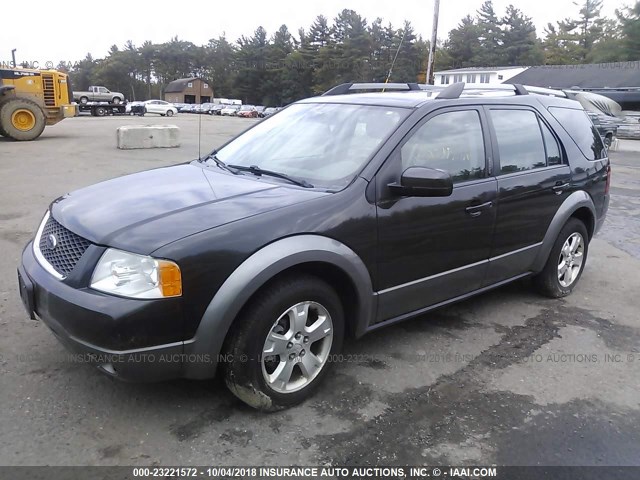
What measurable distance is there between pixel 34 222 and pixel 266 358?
5.33 m

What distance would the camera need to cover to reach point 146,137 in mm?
16359

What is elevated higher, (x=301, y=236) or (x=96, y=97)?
(x=96, y=97)

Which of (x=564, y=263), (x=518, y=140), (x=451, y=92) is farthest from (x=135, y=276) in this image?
(x=564, y=263)

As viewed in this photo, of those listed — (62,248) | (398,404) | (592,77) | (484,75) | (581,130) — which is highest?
(484,75)

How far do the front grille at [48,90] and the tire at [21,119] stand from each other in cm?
113

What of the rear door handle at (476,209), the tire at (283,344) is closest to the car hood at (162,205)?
the tire at (283,344)

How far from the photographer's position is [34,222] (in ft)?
23.1

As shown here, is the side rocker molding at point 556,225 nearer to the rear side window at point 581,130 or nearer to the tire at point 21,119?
the rear side window at point 581,130

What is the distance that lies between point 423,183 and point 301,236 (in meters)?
0.83

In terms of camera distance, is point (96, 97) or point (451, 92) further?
point (96, 97)

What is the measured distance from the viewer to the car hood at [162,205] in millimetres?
2738

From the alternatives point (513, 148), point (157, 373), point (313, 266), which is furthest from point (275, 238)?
point (513, 148)

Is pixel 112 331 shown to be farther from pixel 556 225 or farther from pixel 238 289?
pixel 556 225

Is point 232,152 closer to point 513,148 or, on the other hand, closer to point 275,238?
point 275,238
